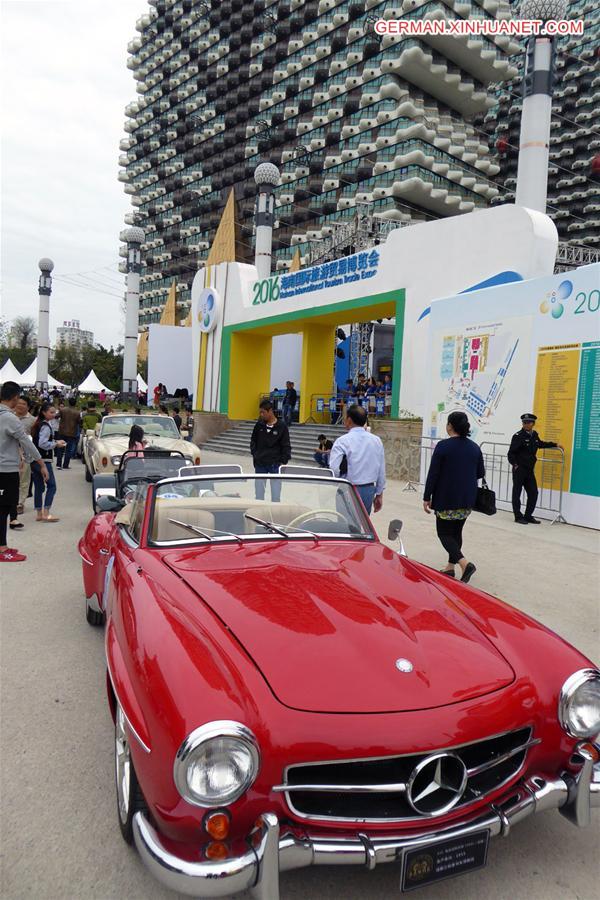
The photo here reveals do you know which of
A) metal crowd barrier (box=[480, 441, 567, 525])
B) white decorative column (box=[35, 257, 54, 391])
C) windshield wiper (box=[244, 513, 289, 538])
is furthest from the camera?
white decorative column (box=[35, 257, 54, 391])

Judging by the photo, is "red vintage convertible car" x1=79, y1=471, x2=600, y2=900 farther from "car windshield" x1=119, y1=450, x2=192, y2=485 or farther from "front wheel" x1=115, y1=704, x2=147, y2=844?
"car windshield" x1=119, y1=450, x2=192, y2=485

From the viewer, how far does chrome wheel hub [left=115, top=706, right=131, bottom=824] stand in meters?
2.27

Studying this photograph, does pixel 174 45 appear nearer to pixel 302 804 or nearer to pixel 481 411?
pixel 481 411

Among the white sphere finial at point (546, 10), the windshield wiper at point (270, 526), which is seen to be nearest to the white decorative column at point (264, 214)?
the white sphere finial at point (546, 10)

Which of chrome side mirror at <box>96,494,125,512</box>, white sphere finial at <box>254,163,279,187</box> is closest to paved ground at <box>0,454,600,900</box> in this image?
chrome side mirror at <box>96,494,125,512</box>

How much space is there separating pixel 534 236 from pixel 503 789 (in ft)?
41.6

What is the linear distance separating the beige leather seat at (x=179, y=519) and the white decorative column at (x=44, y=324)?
42.0 metres

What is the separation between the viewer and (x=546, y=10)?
60.8 feet

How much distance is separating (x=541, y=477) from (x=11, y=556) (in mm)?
8044

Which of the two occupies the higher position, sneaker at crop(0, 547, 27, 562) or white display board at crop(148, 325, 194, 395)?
white display board at crop(148, 325, 194, 395)

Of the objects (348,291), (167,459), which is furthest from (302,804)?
(348,291)

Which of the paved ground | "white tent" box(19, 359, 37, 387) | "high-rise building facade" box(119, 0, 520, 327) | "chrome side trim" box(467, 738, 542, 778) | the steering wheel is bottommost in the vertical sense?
the paved ground

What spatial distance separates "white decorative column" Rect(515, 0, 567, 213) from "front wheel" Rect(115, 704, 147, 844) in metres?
19.3

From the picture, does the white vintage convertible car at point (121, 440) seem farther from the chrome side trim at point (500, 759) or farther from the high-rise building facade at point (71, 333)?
the high-rise building facade at point (71, 333)
